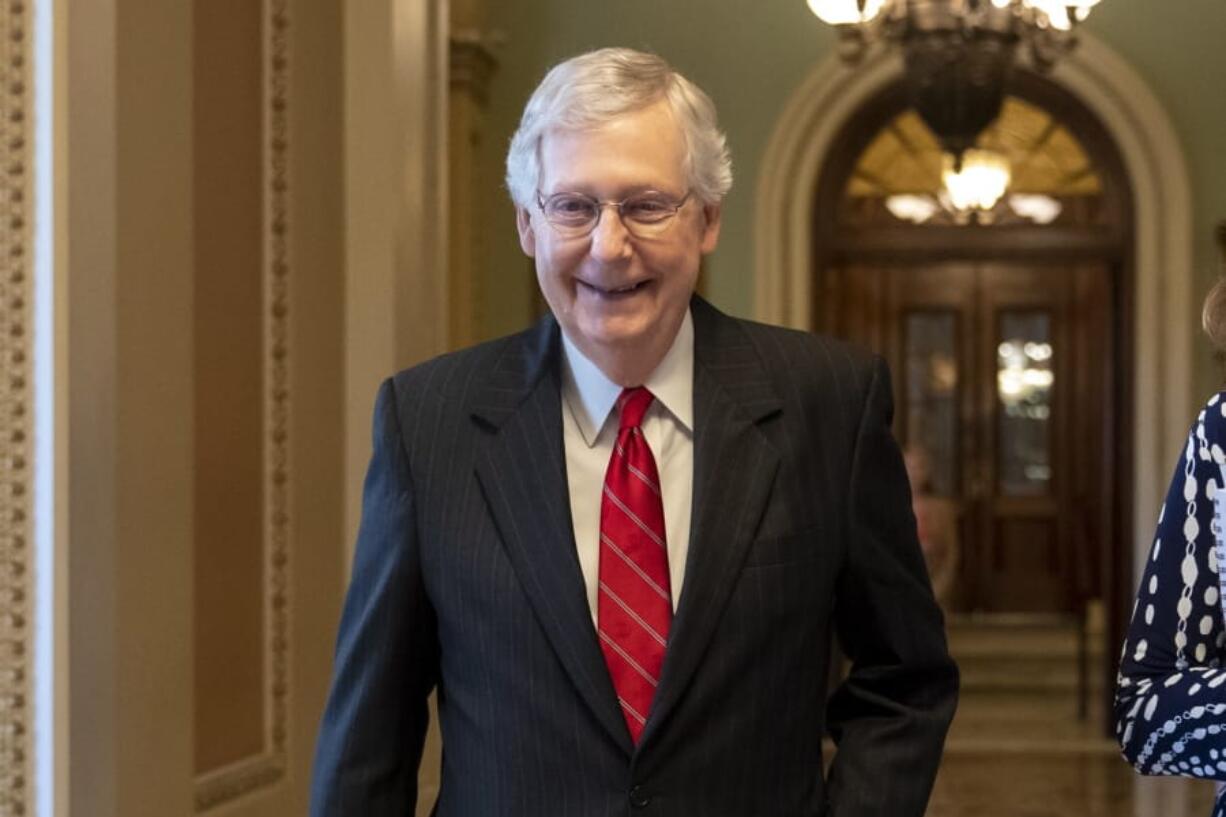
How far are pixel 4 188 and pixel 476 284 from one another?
7.28 metres

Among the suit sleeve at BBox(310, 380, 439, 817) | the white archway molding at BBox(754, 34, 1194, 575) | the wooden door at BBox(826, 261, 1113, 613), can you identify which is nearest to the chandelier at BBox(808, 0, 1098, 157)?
the white archway molding at BBox(754, 34, 1194, 575)

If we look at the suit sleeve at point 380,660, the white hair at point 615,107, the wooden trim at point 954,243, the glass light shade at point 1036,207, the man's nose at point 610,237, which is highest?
the glass light shade at point 1036,207

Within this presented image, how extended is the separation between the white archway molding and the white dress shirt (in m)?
8.45

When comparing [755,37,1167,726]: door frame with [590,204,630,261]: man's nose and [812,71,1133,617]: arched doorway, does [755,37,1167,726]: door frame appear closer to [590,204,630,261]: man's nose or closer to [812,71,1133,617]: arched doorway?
[812,71,1133,617]: arched doorway

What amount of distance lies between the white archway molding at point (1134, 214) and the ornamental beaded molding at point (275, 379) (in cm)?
657

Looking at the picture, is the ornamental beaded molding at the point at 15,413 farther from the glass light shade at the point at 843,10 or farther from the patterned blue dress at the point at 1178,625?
the glass light shade at the point at 843,10

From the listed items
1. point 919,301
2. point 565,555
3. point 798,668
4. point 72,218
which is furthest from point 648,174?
point 919,301

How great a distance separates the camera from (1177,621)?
2.14 m

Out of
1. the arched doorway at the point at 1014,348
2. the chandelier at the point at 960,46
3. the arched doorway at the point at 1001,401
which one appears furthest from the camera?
the arched doorway at the point at 1001,401

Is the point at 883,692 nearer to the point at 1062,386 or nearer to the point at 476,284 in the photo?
the point at 476,284

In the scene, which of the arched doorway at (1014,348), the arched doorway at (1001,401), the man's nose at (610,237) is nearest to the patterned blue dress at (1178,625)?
the man's nose at (610,237)

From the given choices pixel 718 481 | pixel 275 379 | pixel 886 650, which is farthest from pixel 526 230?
pixel 275 379

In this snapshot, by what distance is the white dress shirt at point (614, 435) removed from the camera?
2.14 meters

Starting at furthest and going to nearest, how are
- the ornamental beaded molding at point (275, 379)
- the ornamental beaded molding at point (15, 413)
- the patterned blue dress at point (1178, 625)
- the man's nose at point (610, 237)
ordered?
the ornamental beaded molding at point (275, 379), the ornamental beaded molding at point (15, 413), the patterned blue dress at point (1178, 625), the man's nose at point (610, 237)
